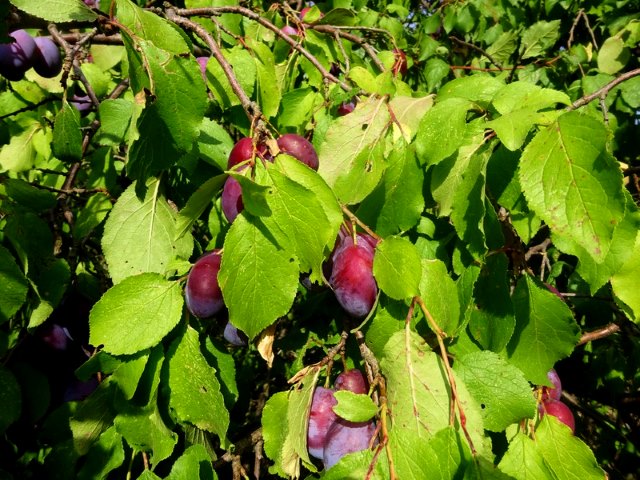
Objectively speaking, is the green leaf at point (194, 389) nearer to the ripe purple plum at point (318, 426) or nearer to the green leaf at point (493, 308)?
the ripe purple plum at point (318, 426)

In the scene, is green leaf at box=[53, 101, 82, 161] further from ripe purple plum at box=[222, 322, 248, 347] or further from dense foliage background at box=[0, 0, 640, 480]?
ripe purple plum at box=[222, 322, 248, 347]

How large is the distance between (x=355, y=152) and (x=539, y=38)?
2.03m

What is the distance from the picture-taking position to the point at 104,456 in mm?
924

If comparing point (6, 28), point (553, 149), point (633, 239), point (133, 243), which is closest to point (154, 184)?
point (133, 243)

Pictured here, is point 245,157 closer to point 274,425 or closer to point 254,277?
point 254,277

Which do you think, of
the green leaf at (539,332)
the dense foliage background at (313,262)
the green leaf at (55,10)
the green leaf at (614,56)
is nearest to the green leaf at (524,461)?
the dense foliage background at (313,262)

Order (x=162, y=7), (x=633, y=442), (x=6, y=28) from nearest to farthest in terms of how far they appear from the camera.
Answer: (x=6, y=28)
(x=162, y=7)
(x=633, y=442)

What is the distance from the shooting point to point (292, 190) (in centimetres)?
62

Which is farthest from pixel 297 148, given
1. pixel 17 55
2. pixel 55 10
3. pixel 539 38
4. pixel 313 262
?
pixel 539 38

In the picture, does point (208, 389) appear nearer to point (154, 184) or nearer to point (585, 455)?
point (154, 184)

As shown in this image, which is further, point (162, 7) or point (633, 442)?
point (633, 442)

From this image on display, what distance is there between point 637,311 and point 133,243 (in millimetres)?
819

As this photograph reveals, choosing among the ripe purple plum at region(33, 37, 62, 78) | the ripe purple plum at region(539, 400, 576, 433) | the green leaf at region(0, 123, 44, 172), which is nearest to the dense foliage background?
the ripe purple plum at region(539, 400, 576, 433)

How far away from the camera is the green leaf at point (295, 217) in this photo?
0.62m
